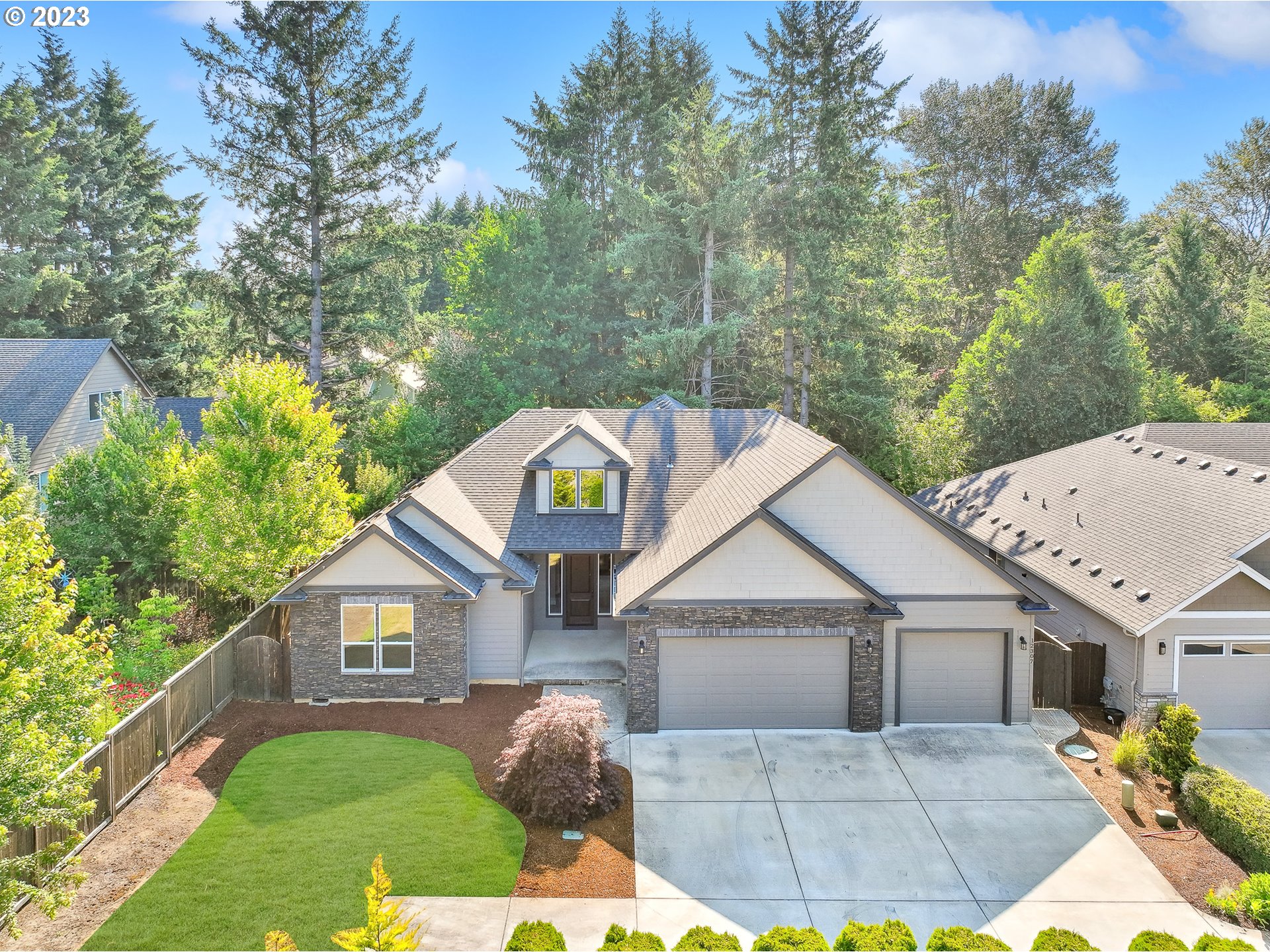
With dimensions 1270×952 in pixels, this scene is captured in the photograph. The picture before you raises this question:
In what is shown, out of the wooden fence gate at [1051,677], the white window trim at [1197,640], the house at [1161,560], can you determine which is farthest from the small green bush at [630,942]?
the white window trim at [1197,640]

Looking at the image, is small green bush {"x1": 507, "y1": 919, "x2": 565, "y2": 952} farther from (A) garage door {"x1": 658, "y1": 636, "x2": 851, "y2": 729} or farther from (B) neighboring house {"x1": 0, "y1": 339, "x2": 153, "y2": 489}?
(B) neighboring house {"x1": 0, "y1": 339, "x2": 153, "y2": 489}

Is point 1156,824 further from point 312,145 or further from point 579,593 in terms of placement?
point 312,145

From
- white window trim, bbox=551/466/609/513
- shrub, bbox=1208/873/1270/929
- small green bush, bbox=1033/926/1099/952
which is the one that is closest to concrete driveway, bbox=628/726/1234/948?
shrub, bbox=1208/873/1270/929

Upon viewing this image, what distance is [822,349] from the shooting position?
34.6m

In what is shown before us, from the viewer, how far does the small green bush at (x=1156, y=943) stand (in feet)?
29.5

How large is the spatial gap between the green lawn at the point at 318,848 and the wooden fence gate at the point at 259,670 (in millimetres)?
2439

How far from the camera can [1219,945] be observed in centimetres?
901

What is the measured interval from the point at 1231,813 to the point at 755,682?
7.57m

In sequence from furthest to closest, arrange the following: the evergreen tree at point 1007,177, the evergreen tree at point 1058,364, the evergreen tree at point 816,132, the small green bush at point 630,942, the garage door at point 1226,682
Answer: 1. the evergreen tree at point 1007,177
2. the evergreen tree at point 816,132
3. the evergreen tree at point 1058,364
4. the garage door at point 1226,682
5. the small green bush at point 630,942

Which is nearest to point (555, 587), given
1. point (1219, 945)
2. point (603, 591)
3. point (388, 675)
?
point (603, 591)

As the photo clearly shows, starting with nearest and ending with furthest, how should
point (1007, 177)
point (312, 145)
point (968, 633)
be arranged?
point (968, 633) → point (312, 145) → point (1007, 177)

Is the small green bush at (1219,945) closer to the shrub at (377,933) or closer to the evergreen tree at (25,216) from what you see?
the shrub at (377,933)

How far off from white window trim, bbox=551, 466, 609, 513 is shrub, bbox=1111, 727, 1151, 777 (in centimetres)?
1173

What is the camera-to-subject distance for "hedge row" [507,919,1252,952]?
8.74 meters
